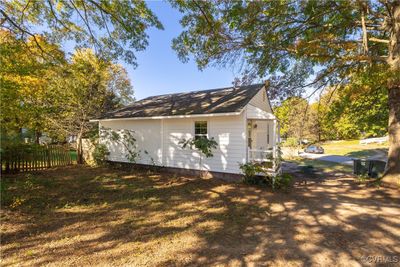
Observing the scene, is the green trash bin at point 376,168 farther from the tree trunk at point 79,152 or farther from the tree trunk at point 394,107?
the tree trunk at point 79,152

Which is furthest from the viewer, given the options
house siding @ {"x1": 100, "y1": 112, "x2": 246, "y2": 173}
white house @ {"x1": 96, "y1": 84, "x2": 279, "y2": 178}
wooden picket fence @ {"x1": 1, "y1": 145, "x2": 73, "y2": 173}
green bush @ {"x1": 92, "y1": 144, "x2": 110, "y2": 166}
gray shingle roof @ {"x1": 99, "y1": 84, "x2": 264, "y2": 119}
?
green bush @ {"x1": 92, "y1": 144, "x2": 110, "y2": 166}

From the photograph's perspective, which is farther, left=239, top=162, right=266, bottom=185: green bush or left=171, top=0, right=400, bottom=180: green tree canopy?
left=239, top=162, right=266, bottom=185: green bush

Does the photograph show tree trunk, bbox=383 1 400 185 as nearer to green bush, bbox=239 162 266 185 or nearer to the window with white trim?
green bush, bbox=239 162 266 185

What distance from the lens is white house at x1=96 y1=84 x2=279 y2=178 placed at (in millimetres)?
8297

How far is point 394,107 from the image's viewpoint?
318 inches

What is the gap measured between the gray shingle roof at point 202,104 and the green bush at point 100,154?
5.97 feet

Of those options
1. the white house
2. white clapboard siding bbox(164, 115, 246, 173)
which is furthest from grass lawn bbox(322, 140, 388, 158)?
white clapboard siding bbox(164, 115, 246, 173)

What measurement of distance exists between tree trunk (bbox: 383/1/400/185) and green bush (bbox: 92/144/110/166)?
13302mm

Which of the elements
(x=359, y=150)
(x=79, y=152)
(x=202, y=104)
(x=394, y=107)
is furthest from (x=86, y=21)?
(x=359, y=150)

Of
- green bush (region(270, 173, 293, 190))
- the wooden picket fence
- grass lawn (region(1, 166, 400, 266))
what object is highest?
the wooden picket fence

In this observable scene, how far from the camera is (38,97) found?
1410 cm

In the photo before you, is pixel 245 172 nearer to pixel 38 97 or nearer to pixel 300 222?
pixel 300 222

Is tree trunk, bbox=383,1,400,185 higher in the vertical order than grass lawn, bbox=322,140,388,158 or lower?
higher

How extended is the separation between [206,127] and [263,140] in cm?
417
